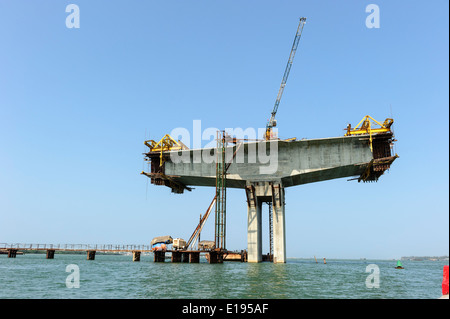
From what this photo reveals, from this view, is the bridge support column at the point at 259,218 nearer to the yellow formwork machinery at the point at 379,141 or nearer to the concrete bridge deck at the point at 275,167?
the concrete bridge deck at the point at 275,167

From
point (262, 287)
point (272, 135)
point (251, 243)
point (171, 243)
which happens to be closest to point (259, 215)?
point (251, 243)

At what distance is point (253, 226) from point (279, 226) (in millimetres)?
3705

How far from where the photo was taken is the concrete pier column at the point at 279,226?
46.2m

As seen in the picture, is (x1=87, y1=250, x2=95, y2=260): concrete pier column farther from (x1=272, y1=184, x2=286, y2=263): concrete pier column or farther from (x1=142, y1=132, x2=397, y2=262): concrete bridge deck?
(x1=272, y1=184, x2=286, y2=263): concrete pier column

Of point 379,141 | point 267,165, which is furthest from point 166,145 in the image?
point 379,141

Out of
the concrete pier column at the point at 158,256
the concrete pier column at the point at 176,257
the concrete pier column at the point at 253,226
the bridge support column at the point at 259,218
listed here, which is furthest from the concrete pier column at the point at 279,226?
the concrete pier column at the point at 158,256

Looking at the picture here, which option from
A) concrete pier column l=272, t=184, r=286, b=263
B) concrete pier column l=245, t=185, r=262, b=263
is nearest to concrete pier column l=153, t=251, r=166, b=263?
concrete pier column l=245, t=185, r=262, b=263

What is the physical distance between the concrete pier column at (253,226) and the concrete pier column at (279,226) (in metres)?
2.62

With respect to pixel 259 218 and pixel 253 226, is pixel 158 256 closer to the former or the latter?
pixel 253 226

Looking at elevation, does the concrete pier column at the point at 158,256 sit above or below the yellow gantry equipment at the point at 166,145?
below

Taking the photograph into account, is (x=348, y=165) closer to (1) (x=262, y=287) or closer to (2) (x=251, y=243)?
(2) (x=251, y=243)

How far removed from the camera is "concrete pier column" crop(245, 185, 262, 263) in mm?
47781
